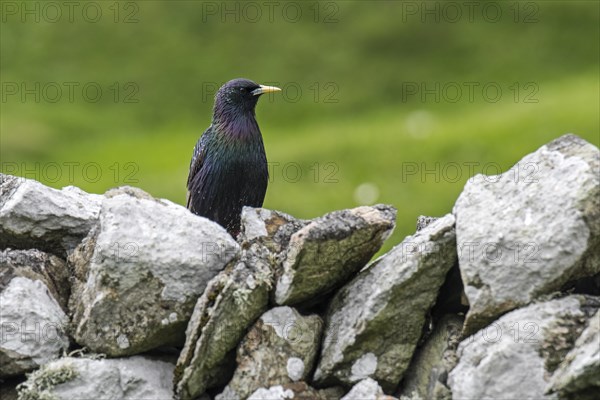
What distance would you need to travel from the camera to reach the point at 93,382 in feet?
35.5

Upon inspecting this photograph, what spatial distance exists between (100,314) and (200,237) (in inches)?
48.7

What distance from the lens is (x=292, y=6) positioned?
223ft

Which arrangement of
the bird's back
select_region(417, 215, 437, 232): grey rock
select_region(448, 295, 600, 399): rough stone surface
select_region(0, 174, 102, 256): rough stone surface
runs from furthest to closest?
the bird's back < select_region(417, 215, 437, 232): grey rock < select_region(0, 174, 102, 256): rough stone surface < select_region(448, 295, 600, 399): rough stone surface

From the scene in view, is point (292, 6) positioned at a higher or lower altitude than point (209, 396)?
higher

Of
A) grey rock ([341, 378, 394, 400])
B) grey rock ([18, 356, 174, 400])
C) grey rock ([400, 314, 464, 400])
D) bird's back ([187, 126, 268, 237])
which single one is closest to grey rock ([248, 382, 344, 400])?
grey rock ([341, 378, 394, 400])

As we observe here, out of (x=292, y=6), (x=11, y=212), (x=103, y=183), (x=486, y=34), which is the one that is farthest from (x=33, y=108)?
(x=11, y=212)

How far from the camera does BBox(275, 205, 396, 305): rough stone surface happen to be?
1082 cm

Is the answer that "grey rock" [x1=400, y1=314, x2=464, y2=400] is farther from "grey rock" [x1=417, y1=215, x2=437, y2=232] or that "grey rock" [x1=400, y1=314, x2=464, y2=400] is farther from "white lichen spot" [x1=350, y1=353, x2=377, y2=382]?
"grey rock" [x1=417, y1=215, x2=437, y2=232]

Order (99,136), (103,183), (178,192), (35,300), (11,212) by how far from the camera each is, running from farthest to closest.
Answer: (99,136)
(103,183)
(178,192)
(11,212)
(35,300)

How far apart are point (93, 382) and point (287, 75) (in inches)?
2134

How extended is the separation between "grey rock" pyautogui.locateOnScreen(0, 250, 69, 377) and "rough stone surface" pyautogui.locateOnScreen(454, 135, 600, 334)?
4021 mm

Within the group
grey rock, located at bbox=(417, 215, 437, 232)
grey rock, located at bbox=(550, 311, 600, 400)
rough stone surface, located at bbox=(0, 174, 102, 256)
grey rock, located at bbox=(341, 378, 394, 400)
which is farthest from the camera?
grey rock, located at bbox=(417, 215, 437, 232)

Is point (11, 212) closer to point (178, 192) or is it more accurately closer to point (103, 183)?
point (178, 192)

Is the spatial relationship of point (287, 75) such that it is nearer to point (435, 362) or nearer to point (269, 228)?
point (269, 228)
